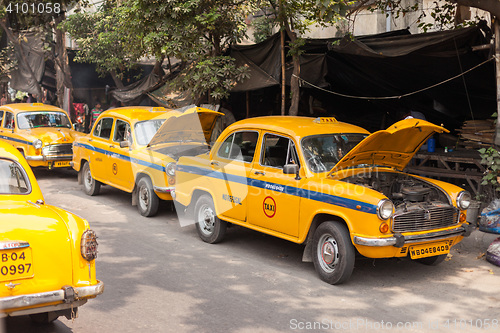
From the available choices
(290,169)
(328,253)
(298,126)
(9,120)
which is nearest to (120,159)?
(298,126)

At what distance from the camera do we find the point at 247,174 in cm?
754

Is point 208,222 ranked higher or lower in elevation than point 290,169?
lower

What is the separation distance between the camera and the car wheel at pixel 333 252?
6.27 meters

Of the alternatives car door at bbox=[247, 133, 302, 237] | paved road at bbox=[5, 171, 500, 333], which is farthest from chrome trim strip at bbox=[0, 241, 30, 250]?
car door at bbox=[247, 133, 302, 237]

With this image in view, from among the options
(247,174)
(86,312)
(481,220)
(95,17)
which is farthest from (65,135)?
(481,220)

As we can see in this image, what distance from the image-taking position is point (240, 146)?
7.96m

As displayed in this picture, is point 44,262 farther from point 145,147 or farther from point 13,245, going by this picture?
point 145,147

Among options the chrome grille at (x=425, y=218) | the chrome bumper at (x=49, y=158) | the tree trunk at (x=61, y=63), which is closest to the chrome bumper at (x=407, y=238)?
the chrome grille at (x=425, y=218)

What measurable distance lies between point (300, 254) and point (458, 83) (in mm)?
6081

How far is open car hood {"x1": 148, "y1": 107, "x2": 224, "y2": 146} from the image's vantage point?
10197 mm

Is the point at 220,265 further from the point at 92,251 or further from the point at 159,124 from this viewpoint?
the point at 159,124

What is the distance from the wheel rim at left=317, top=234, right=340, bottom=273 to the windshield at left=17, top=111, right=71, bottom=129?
10.3 meters

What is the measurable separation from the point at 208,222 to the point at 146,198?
2.11 m

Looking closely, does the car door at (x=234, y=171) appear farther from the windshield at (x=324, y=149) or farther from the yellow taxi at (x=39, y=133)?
the yellow taxi at (x=39, y=133)
